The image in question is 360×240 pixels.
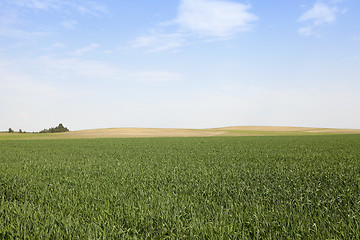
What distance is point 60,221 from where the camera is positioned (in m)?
4.33

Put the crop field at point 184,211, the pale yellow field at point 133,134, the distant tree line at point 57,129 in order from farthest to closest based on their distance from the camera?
the distant tree line at point 57,129 → the pale yellow field at point 133,134 → the crop field at point 184,211

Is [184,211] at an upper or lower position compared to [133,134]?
lower

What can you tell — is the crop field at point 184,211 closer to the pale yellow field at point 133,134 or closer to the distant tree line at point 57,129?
the pale yellow field at point 133,134

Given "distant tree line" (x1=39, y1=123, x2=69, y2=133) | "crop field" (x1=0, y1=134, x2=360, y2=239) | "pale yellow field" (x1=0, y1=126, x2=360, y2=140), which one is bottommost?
"crop field" (x1=0, y1=134, x2=360, y2=239)

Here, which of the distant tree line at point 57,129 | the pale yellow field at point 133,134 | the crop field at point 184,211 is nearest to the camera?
the crop field at point 184,211

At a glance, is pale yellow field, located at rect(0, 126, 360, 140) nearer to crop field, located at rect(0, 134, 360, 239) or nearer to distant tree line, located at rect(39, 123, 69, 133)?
distant tree line, located at rect(39, 123, 69, 133)

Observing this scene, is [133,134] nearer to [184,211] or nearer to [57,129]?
[57,129]

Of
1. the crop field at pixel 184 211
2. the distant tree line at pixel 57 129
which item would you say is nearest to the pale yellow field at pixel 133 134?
the distant tree line at pixel 57 129

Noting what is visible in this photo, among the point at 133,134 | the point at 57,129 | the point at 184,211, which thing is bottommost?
the point at 184,211

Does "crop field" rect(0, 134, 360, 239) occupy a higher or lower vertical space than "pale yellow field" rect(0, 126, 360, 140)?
lower

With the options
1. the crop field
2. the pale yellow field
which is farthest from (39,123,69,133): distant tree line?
the crop field

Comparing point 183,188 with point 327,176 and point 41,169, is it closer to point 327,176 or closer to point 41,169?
point 327,176

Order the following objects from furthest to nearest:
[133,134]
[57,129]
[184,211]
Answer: [57,129] < [133,134] < [184,211]

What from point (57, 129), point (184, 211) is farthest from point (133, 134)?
point (184, 211)
